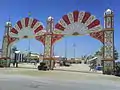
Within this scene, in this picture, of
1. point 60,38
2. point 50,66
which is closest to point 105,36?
point 60,38

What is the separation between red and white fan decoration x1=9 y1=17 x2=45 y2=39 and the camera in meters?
36.2

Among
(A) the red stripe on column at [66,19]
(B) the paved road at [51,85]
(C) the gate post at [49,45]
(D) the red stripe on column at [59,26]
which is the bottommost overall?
(B) the paved road at [51,85]

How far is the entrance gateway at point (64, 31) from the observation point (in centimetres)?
2927

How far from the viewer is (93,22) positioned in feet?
102

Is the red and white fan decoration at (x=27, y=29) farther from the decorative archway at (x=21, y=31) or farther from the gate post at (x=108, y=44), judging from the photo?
the gate post at (x=108, y=44)

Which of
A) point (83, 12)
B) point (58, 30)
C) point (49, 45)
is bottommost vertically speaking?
point (49, 45)

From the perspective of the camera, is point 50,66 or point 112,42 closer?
point 112,42

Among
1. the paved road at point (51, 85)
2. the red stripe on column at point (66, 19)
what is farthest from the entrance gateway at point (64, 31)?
the paved road at point (51, 85)

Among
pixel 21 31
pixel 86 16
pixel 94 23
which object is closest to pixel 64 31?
pixel 86 16

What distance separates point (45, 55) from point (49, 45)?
5.32ft

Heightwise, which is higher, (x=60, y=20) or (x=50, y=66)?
(x=60, y=20)

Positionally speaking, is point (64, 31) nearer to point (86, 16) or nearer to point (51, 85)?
point (86, 16)

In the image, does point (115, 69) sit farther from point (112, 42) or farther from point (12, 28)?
point (12, 28)

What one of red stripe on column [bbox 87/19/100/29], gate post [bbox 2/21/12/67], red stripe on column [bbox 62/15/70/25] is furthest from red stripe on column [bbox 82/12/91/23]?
gate post [bbox 2/21/12/67]
